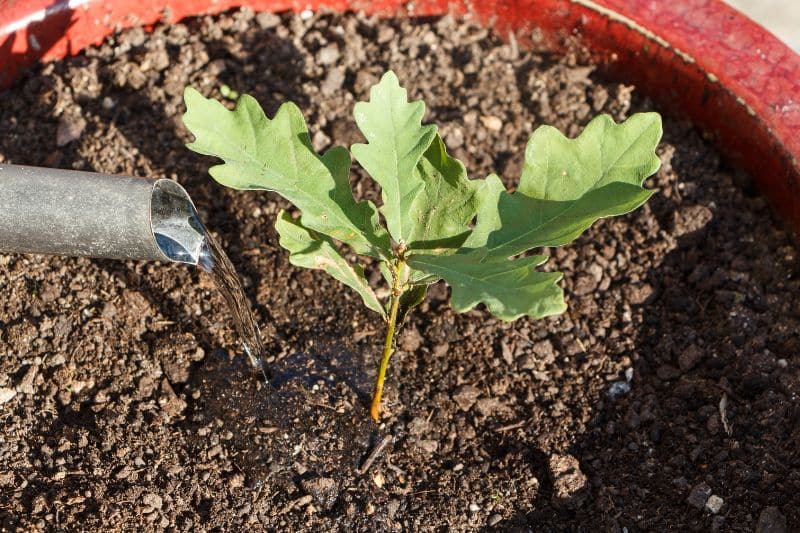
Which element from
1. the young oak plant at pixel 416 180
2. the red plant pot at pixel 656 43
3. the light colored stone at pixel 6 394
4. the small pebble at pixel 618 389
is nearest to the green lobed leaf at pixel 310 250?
the young oak plant at pixel 416 180

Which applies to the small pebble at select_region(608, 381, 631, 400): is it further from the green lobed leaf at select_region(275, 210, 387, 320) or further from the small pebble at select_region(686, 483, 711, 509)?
the green lobed leaf at select_region(275, 210, 387, 320)

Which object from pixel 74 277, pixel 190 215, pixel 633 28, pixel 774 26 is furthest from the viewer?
pixel 774 26

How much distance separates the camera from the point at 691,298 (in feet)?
6.39

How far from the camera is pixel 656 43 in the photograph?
209 cm

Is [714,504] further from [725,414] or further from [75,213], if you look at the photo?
[75,213]

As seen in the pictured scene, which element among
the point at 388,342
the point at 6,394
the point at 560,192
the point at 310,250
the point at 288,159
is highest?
the point at 560,192

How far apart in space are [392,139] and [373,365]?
0.59m

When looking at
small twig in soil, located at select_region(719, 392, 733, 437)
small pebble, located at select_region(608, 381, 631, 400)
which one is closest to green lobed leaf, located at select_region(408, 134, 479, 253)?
small pebble, located at select_region(608, 381, 631, 400)

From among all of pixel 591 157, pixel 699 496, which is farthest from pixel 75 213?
pixel 699 496

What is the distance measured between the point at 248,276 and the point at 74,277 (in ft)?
1.16

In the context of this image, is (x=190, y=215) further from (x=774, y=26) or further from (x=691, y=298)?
(x=774, y=26)

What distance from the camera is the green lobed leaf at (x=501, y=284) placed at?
1181 mm

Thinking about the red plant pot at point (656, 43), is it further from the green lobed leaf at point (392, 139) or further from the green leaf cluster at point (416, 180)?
the green lobed leaf at point (392, 139)

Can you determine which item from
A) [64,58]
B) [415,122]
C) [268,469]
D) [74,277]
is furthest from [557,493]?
[64,58]
